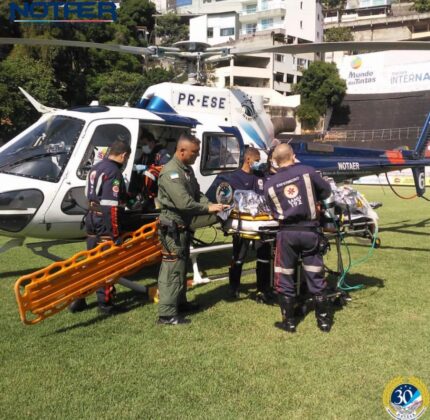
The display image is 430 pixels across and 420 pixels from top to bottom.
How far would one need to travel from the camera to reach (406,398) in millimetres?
3340

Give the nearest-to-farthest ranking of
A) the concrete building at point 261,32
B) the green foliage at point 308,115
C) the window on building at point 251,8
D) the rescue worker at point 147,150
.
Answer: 1. the rescue worker at point 147,150
2. the green foliage at point 308,115
3. the concrete building at point 261,32
4. the window on building at point 251,8

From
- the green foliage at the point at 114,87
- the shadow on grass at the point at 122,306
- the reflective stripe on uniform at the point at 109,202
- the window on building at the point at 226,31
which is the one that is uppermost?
the window on building at the point at 226,31

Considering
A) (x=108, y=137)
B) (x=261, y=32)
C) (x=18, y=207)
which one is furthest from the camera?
(x=261, y=32)

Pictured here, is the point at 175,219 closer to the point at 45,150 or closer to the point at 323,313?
the point at 323,313

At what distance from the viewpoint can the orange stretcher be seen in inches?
172

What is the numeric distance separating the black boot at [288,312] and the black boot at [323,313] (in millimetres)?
245

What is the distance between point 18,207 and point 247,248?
2716 millimetres

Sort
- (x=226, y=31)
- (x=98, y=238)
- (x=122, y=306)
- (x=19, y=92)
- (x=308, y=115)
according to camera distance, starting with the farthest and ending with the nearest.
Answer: (x=226, y=31) < (x=308, y=115) < (x=19, y=92) < (x=122, y=306) < (x=98, y=238)

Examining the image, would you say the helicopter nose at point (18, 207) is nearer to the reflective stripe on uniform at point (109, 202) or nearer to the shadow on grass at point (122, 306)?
the reflective stripe on uniform at point (109, 202)

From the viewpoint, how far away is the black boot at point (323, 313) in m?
4.54

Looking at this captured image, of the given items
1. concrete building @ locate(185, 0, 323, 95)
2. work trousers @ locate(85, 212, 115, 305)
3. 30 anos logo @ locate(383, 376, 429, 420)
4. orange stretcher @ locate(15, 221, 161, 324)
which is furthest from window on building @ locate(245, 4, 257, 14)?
30 anos logo @ locate(383, 376, 429, 420)

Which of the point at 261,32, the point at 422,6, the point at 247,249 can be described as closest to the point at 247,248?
the point at 247,249

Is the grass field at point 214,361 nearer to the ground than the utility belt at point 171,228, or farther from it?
nearer to the ground


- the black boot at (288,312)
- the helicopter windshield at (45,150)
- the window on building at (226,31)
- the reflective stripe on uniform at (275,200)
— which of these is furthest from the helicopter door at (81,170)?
the window on building at (226,31)
